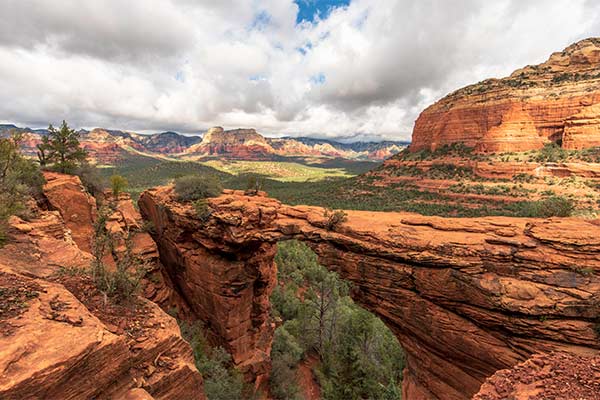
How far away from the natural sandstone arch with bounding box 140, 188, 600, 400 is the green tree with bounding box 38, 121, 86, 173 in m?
7.82

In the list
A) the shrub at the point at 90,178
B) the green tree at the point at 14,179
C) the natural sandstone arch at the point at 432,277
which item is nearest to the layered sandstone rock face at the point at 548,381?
the natural sandstone arch at the point at 432,277

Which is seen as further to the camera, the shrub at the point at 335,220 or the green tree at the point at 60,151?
the green tree at the point at 60,151

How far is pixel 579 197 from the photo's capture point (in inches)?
1651

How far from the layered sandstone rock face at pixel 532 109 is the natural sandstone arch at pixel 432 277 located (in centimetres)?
7082

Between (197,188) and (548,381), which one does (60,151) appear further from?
(548,381)

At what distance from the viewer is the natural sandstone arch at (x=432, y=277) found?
8.76 m

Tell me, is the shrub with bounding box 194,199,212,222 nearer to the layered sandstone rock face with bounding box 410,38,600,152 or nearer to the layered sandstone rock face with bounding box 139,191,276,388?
the layered sandstone rock face with bounding box 139,191,276,388

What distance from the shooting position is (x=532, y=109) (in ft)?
211

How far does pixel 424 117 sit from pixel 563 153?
4412 centimetres

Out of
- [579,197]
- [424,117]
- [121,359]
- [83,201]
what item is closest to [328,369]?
[121,359]

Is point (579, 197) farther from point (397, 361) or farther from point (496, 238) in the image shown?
point (496, 238)

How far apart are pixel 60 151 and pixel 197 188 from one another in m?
10.4

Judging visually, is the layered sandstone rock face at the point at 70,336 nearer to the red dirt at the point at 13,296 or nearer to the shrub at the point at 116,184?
the red dirt at the point at 13,296

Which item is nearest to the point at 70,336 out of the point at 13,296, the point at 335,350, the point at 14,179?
the point at 13,296
